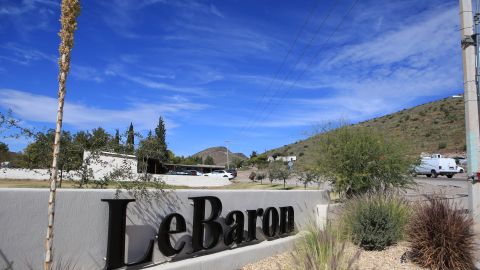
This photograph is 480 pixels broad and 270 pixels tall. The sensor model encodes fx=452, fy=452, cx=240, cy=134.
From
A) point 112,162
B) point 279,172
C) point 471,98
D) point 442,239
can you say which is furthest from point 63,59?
point 279,172

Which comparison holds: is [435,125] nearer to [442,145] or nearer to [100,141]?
[442,145]

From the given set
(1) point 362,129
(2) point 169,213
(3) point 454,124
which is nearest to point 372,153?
(1) point 362,129

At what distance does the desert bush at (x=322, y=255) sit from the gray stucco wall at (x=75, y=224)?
2348mm

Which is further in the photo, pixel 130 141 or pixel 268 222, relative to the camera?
pixel 268 222

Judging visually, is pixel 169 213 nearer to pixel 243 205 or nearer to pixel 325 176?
pixel 243 205

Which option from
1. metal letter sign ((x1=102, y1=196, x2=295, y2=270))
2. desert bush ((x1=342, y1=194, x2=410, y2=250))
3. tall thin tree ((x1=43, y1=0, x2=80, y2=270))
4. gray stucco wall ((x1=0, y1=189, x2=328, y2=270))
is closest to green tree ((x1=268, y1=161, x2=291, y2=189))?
metal letter sign ((x1=102, y1=196, x2=295, y2=270))

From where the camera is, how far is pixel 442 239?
8625mm

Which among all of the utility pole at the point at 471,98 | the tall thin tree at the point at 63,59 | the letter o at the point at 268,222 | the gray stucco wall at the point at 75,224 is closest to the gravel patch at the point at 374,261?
the letter o at the point at 268,222

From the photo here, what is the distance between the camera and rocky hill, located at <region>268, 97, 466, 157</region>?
6353 cm

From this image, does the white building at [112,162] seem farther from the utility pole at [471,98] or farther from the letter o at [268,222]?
the utility pole at [471,98]

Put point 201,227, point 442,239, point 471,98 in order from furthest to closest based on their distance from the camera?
point 471,98, point 201,227, point 442,239

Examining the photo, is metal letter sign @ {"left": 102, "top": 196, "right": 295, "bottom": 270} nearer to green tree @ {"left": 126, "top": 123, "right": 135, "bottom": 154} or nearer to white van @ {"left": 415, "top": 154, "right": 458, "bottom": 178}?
green tree @ {"left": 126, "top": 123, "right": 135, "bottom": 154}

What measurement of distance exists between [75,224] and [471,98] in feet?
39.9

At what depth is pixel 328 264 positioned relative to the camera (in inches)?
236
